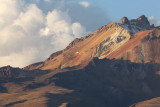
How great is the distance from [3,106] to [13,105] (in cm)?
567

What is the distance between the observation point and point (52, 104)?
199 m

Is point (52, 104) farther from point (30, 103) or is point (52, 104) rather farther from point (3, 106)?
point (3, 106)

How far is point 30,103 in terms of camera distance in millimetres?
198875

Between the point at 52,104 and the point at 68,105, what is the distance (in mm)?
11265

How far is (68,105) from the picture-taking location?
19262 cm

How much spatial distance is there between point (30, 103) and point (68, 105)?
907 inches

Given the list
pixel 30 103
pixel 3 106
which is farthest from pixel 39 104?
pixel 3 106

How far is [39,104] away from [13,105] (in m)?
16.0

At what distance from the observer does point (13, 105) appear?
199 m

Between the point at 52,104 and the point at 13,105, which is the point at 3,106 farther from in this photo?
the point at 52,104

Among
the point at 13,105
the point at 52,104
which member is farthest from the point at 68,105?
the point at 13,105

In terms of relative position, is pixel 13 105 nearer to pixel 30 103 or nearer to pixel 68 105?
pixel 30 103

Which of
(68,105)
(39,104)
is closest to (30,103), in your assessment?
(39,104)

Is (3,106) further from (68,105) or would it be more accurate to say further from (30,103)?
(68,105)
